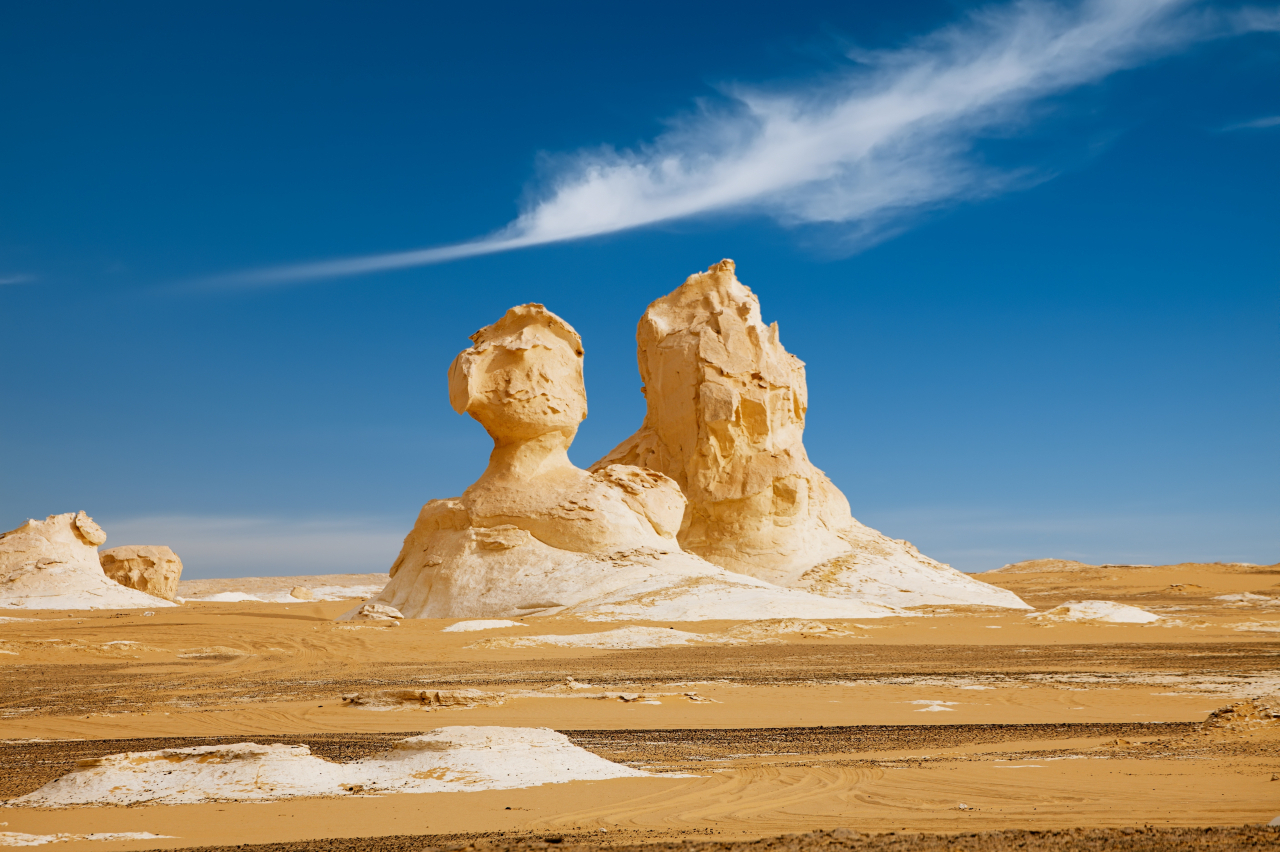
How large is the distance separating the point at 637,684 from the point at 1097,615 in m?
13.7

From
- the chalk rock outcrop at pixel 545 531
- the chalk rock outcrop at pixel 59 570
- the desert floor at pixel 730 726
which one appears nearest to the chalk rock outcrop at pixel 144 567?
the chalk rock outcrop at pixel 59 570

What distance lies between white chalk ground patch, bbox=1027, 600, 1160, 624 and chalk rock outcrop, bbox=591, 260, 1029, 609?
363 inches

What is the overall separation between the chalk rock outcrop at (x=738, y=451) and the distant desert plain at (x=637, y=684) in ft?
0.40

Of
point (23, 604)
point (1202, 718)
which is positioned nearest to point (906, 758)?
point (1202, 718)

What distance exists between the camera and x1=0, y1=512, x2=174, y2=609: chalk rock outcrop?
32.1 metres

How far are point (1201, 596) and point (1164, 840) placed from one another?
132 ft

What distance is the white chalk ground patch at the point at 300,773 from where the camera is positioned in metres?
5.62

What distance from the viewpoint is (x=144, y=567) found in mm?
39625

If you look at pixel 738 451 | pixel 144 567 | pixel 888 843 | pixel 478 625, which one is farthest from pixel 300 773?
pixel 144 567

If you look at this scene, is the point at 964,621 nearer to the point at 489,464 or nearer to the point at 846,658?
the point at 846,658

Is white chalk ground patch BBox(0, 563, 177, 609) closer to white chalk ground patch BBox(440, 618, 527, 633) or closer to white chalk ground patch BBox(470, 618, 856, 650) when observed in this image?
white chalk ground patch BBox(440, 618, 527, 633)

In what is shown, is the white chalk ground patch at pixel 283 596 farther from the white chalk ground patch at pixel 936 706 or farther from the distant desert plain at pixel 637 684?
the white chalk ground patch at pixel 936 706

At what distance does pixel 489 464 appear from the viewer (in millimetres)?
27016

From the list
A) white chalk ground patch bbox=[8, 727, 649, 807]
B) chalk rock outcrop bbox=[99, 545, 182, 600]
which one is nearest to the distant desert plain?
white chalk ground patch bbox=[8, 727, 649, 807]
